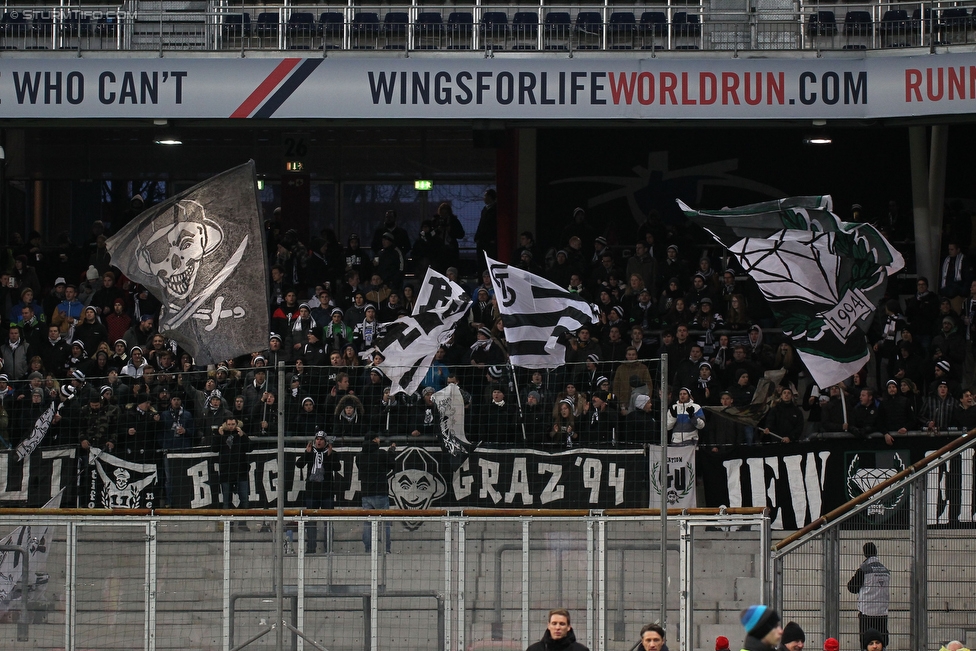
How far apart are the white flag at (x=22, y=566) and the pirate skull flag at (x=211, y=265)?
2.18 meters

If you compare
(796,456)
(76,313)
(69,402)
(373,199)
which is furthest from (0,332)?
(796,456)

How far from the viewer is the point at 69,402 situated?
1495 centimetres

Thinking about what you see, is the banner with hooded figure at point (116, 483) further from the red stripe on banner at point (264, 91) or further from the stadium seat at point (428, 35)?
the stadium seat at point (428, 35)

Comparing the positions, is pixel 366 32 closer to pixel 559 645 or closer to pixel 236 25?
pixel 236 25

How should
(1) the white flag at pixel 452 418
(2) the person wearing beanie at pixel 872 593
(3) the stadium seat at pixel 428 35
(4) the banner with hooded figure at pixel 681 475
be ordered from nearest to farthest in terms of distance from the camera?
(2) the person wearing beanie at pixel 872 593 → (1) the white flag at pixel 452 418 → (4) the banner with hooded figure at pixel 681 475 → (3) the stadium seat at pixel 428 35

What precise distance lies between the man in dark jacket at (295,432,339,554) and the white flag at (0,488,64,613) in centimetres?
245

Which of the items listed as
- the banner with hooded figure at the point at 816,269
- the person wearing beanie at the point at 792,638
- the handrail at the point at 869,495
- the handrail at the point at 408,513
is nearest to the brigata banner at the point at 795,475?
the banner with hooded figure at the point at 816,269

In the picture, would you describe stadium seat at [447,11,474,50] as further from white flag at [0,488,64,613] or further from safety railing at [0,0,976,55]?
white flag at [0,488,64,613]

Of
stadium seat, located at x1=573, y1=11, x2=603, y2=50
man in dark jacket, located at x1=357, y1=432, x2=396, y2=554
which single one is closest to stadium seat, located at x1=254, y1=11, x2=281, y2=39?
stadium seat, located at x1=573, y1=11, x2=603, y2=50

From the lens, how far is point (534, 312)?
14547 millimetres

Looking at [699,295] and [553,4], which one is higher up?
[553,4]

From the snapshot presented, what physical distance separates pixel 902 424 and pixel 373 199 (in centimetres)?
1411

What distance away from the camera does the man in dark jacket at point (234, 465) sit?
14344 mm

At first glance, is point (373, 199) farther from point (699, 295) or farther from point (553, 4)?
point (699, 295)
